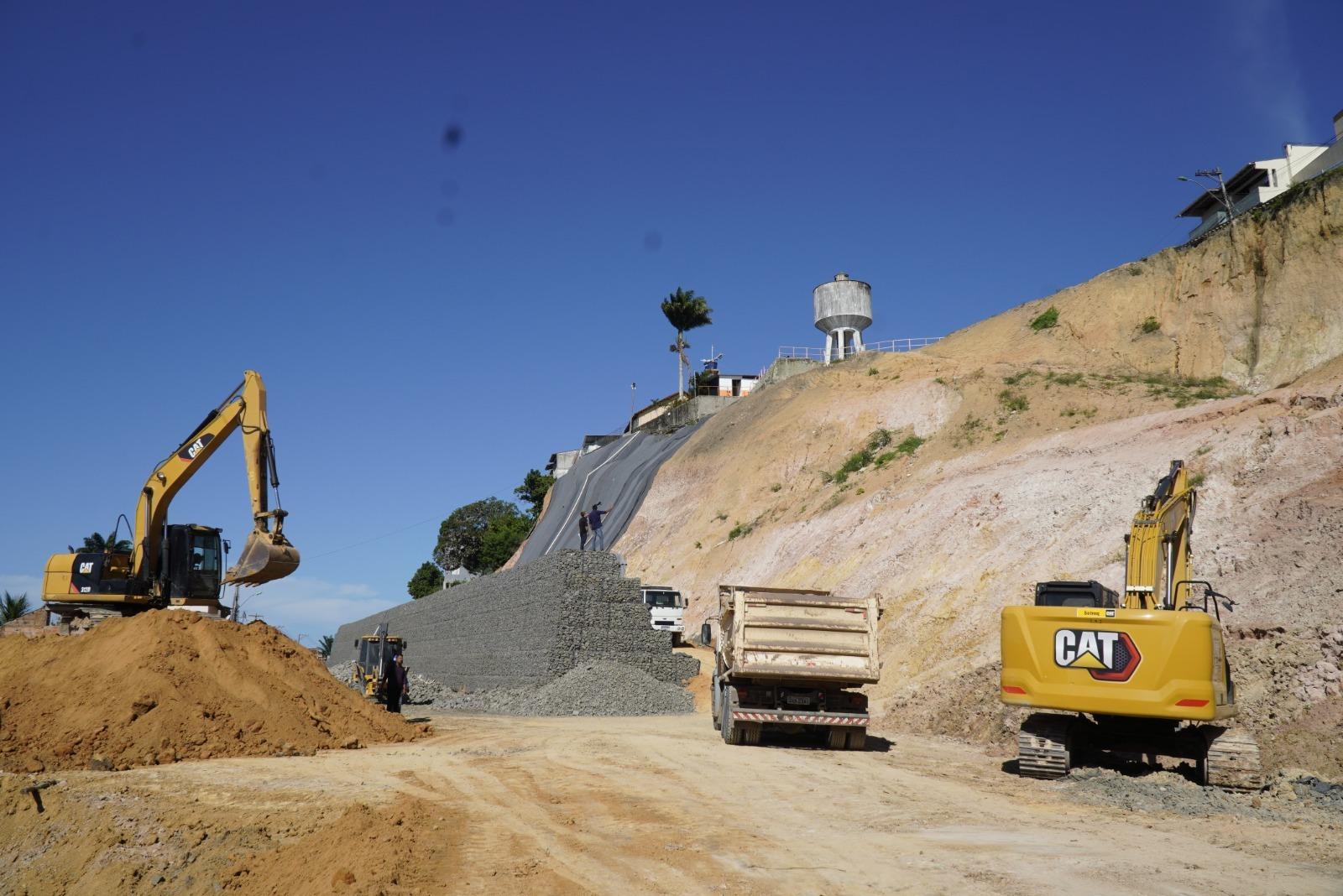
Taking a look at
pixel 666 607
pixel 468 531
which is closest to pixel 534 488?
pixel 468 531

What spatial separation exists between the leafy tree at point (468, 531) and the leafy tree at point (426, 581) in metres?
1.42

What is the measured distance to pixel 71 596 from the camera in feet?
71.9

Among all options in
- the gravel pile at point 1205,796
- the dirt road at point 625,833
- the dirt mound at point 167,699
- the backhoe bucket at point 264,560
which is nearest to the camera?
the dirt road at point 625,833

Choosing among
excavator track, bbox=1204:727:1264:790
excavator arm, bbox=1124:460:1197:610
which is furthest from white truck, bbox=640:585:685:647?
excavator track, bbox=1204:727:1264:790

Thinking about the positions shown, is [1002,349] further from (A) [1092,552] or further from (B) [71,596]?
(B) [71,596]

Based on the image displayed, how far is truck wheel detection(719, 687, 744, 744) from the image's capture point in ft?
58.9

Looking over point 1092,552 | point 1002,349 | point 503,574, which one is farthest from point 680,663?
point 1002,349

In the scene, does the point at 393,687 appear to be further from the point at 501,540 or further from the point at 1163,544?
the point at 501,540

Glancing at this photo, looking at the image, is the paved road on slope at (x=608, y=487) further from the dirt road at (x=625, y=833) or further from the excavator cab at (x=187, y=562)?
the dirt road at (x=625, y=833)

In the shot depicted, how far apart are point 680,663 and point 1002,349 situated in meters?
28.6

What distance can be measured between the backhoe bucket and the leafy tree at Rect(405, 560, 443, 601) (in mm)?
60991

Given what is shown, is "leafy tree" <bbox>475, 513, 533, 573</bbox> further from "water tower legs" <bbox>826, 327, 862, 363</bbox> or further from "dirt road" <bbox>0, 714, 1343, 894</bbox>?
"dirt road" <bbox>0, 714, 1343, 894</bbox>

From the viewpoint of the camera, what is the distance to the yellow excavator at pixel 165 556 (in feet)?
71.9

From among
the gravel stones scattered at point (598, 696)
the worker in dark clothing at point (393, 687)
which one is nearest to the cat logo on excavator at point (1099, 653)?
the gravel stones scattered at point (598, 696)
